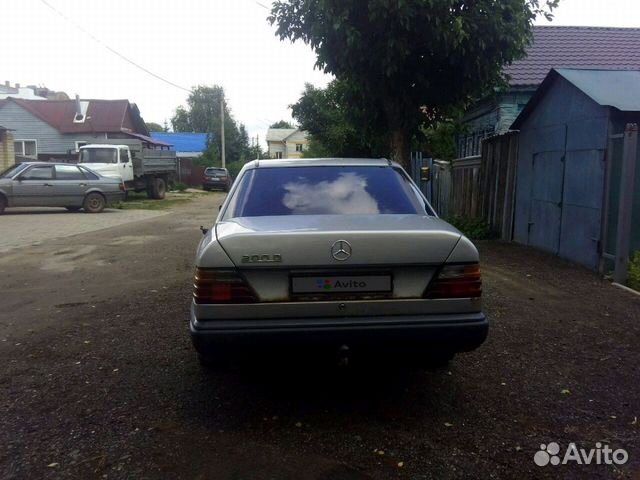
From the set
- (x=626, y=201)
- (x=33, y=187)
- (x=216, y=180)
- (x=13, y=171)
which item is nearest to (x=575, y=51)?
(x=626, y=201)

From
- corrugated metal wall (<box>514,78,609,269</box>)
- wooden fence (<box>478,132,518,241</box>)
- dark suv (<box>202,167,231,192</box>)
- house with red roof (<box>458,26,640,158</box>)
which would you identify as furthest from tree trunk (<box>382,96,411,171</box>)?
dark suv (<box>202,167,231,192</box>)

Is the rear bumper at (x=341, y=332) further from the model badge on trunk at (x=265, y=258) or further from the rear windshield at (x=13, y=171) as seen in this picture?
the rear windshield at (x=13, y=171)

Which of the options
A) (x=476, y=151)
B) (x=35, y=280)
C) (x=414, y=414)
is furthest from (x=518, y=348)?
(x=476, y=151)

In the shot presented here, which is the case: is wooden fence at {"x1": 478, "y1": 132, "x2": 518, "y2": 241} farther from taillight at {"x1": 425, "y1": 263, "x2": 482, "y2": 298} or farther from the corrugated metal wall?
taillight at {"x1": 425, "y1": 263, "x2": 482, "y2": 298}

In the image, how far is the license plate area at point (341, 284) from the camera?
3258 millimetres

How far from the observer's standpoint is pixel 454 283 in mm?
3311

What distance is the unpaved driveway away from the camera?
12406 mm

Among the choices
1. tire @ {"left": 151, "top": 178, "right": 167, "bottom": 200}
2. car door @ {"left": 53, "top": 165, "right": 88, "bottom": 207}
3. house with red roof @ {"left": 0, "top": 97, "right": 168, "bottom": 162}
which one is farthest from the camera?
house with red roof @ {"left": 0, "top": 97, "right": 168, "bottom": 162}

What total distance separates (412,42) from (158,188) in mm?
18476

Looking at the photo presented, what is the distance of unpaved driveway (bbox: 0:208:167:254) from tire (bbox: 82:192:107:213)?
9.9 inches

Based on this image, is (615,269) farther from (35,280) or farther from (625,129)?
(35,280)

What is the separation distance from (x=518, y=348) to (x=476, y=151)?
14.0 metres

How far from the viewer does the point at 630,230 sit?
7.09 meters

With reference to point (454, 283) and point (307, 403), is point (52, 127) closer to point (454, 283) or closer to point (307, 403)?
point (307, 403)
